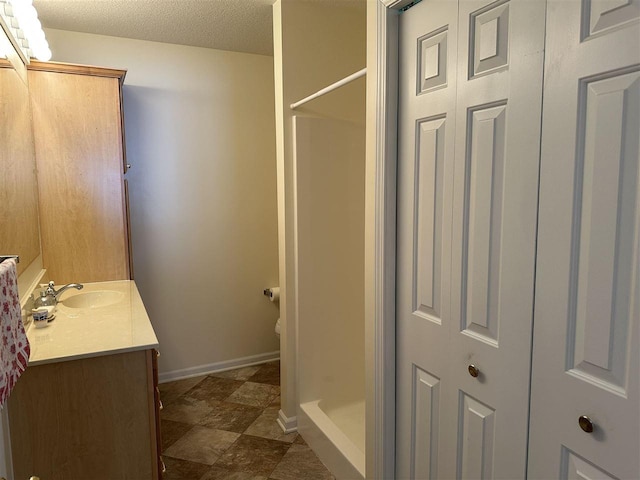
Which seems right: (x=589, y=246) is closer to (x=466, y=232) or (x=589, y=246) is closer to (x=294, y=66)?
(x=466, y=232)

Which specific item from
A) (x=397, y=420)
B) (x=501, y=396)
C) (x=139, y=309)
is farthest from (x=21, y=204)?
(x=501, y=396)

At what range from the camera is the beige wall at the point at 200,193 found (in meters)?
3.11

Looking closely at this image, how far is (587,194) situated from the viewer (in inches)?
39.8

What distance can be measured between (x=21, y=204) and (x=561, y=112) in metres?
2.12

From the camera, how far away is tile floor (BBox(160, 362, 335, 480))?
2.31m

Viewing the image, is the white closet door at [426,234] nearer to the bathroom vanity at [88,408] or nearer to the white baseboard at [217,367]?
the bathroom vanity at [88,408]

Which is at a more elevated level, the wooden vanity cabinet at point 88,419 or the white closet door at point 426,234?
the white closet door at point 426,234

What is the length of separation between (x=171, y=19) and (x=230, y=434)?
2.45 meters

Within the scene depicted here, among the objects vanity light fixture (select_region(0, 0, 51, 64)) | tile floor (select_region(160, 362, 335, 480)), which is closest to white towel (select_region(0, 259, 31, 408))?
vanity light fixture (select_region(0, 0, 51, 64))

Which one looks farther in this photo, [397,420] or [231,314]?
[231,314]

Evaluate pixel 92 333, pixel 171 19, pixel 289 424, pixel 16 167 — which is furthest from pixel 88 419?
pixel 171 19

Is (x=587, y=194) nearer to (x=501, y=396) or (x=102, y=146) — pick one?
(x=501, y=396)

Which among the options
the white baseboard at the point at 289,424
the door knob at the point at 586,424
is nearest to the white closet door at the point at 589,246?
the door knob at the point at 586,424

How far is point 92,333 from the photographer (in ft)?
6.06
